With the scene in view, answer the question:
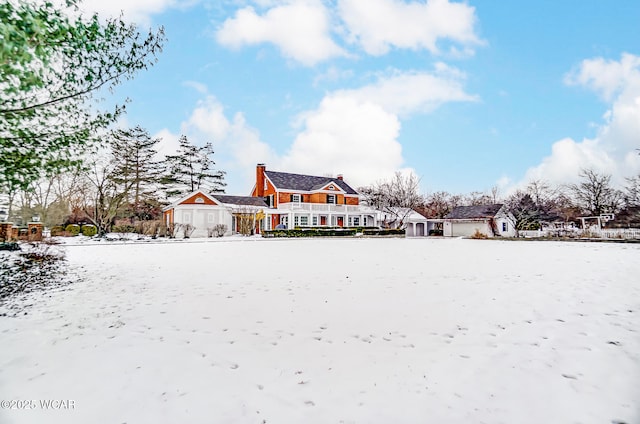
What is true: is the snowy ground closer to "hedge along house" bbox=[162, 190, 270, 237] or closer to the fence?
the fence

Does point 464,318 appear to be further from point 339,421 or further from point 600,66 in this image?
point 600,66

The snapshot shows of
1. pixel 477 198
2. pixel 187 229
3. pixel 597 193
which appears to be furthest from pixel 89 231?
pixel 597 193

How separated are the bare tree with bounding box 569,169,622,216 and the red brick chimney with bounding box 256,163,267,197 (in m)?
37.4

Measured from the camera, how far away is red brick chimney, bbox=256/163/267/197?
122 feet

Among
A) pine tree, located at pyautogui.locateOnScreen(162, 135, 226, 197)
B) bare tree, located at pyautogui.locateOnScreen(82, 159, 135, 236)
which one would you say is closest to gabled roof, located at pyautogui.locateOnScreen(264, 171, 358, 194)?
pine tree, located at pyautogui.locateOnScreen(162, 135, 226, 197)

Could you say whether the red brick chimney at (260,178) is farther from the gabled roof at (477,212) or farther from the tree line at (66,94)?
the tree line at (66,94)

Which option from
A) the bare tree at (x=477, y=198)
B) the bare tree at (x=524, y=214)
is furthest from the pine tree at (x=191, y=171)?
the bare tree at (x=477, y=198)

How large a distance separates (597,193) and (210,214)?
43.0 m

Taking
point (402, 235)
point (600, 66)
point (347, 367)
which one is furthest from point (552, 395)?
point (402, 235)

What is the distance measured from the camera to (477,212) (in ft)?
112

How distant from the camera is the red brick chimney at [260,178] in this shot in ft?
122

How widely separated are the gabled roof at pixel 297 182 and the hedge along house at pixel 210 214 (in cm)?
435

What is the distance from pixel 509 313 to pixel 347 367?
10.1ft

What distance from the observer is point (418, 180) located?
3850 centimetres
